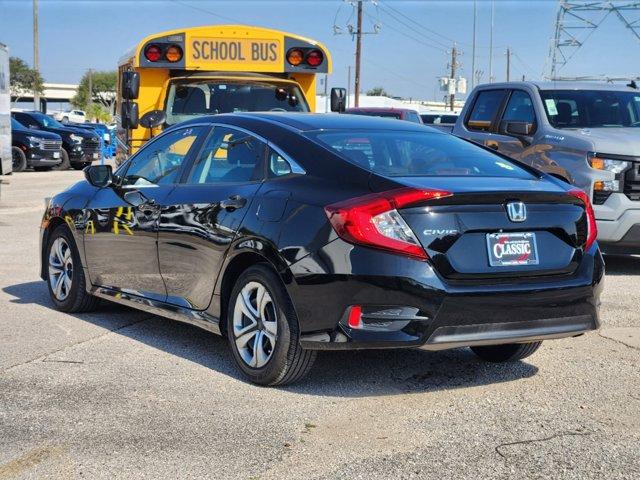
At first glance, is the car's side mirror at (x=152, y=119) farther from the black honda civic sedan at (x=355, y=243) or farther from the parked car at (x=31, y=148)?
the parked car at (x=31, y=148)

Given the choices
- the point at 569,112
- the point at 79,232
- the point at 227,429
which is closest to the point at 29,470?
the point at 227,429

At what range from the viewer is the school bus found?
12.8m

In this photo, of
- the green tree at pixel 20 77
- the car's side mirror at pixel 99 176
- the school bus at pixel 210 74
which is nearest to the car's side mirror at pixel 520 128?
the school bus at pixel 210 74

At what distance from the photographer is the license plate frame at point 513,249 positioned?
5.30 meters

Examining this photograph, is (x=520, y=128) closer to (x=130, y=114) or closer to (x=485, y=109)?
(x=485, y=109)

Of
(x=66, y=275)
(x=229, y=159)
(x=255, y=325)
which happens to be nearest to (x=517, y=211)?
(x=255, y=325)

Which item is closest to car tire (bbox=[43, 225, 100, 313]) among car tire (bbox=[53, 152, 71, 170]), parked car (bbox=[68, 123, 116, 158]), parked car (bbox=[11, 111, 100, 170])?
car tire (bbox=[53, 152, 71, 170])

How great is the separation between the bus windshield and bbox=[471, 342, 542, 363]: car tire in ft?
23.4

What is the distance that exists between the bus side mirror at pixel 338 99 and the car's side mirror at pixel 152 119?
9.32 feet

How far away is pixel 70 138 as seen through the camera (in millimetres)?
33406

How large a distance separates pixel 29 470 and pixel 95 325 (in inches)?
126

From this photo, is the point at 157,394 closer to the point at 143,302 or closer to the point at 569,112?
the point at 143,302

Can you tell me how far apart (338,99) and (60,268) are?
734 centimetres

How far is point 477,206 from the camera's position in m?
5.29
